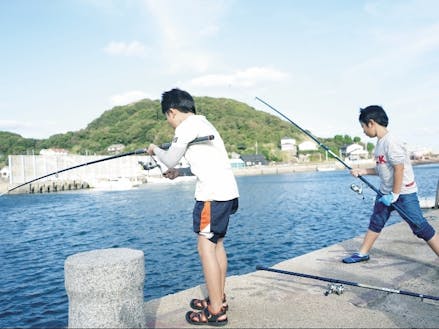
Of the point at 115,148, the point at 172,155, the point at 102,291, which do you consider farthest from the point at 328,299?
the point at 115,148

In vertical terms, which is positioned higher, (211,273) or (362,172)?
(362,172)

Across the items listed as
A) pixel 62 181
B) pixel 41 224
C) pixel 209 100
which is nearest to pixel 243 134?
pixel 209 100

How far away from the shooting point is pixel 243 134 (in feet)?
516

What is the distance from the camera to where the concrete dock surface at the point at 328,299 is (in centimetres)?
333

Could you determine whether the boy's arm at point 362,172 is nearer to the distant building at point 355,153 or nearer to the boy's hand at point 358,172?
the boy's hand at point 358,172

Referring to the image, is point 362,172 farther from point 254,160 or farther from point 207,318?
point 254,160

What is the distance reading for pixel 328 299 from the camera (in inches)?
152

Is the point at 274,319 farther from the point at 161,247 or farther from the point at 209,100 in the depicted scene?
the point at 209,100

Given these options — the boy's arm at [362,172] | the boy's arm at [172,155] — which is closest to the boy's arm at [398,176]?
the boy's arm at [362,172]

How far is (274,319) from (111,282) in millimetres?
1470

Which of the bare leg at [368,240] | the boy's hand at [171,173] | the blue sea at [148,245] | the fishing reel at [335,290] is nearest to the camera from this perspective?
the boy's hand at [171,173]

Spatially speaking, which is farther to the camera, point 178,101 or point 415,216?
point 415,216

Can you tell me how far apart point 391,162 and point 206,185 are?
2.42 metres

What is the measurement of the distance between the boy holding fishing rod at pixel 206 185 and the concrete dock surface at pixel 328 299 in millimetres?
225
